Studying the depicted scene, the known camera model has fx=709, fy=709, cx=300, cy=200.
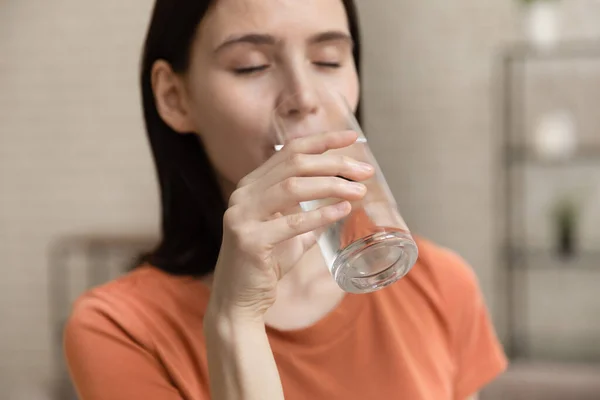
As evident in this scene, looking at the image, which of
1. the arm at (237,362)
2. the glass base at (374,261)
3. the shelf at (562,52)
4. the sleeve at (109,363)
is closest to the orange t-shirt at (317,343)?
the sleeve at (109,363)

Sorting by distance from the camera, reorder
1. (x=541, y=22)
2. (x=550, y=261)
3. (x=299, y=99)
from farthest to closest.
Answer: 1. (x=550, y=261)
2. (x=541, y=22)
3. (x=299, y=99)

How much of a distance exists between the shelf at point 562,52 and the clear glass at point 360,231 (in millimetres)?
2265

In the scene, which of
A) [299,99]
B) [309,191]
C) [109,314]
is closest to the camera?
[309,191]

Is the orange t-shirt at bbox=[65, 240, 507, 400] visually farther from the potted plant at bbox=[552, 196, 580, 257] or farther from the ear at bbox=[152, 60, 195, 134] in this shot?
the potted plant at bbox=[552, 196, 580, 257]

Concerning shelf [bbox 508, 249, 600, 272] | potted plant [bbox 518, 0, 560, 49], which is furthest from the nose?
shelf [bbox 508, 249, 600, 272]

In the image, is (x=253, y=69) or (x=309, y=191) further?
(x=253, y=69)

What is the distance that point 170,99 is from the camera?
0.89 meters

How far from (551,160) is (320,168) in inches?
93.6

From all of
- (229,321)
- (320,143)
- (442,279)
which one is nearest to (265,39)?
(320,143)

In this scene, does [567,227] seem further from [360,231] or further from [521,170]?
[360,231]

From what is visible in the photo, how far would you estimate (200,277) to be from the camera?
2.98 ft

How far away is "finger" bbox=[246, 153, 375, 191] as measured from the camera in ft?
1.98

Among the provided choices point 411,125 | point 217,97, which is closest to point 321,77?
point 217,97

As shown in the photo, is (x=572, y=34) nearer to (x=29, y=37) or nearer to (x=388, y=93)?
(x=388, y=93)
